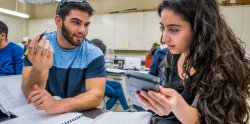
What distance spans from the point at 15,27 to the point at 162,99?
696 cm

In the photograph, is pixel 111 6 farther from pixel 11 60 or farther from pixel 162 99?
pixel 162 99

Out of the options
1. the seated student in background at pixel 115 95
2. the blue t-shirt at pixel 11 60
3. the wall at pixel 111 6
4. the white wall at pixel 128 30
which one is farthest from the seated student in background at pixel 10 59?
the wall at pixel 111 6

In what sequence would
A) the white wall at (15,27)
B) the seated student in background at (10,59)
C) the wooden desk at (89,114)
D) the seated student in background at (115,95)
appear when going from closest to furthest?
the wooden desk at (89,114)
the seated student in background at (10,59)
the seated student in background at (115,95)
the white wall at (15,27)

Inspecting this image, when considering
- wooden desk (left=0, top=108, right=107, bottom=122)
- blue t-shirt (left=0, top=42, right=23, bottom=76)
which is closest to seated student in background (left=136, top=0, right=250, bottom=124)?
wooden desk (left=0, top=108, right=107, bottom=122)

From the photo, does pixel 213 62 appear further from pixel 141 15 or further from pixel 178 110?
pixel 141 15

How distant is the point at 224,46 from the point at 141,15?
4.48m

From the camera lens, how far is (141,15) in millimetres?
5188

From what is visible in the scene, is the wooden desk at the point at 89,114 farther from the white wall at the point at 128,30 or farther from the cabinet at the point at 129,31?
the cabinet at the point at 129,31

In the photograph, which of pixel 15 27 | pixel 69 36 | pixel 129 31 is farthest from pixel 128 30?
pixel 69 36

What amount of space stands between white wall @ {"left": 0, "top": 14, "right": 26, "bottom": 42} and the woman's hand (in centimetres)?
665

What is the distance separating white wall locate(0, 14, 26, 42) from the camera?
640 centimetres

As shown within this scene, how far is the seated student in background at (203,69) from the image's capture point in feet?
2.46

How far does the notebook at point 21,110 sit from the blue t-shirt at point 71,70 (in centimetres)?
26

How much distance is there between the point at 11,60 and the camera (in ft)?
6.75
